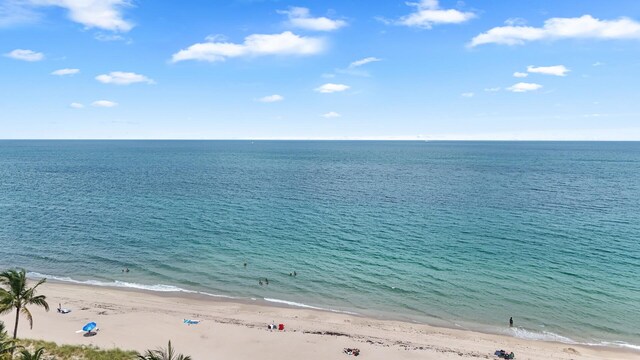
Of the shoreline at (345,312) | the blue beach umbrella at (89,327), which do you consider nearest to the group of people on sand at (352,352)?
the shoreline at (345,312)

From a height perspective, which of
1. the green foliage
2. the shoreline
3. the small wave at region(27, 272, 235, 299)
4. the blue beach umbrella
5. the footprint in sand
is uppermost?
the green foliage

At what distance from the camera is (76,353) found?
30.5 m

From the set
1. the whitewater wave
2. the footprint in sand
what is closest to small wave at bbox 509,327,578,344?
the whitewater wave

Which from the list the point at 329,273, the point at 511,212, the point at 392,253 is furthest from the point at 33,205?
the point at 511,212

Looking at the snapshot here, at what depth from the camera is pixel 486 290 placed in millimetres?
49500

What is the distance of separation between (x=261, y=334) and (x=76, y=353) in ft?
51.3

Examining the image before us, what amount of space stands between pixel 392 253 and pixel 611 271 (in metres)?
29.6

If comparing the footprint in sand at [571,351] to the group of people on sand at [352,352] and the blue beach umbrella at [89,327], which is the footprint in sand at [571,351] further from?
the blue beach umbrella at [89,327]

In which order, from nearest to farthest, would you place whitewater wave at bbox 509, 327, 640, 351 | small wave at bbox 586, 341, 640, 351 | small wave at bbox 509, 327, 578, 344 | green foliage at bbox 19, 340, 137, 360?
green foliage at bbox 19, 340, 137, 360, small wave at bbox 586, 341, 640, 351, whitewater wave at bbox 509, 327, 640, 351, small wave at bbox 509, 327, 578, 344

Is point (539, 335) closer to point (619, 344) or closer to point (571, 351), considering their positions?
point (571, 351)

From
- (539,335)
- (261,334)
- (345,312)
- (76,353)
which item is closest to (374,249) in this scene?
(345,312)

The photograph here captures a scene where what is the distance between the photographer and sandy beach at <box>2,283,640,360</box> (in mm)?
35812

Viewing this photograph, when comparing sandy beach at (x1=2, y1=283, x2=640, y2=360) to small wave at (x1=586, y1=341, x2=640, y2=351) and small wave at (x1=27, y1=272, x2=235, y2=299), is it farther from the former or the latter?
small wave at (x1=27, y1=272, x2=235, y2=299)

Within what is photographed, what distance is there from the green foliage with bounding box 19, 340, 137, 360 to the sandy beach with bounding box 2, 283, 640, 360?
13.0ft
